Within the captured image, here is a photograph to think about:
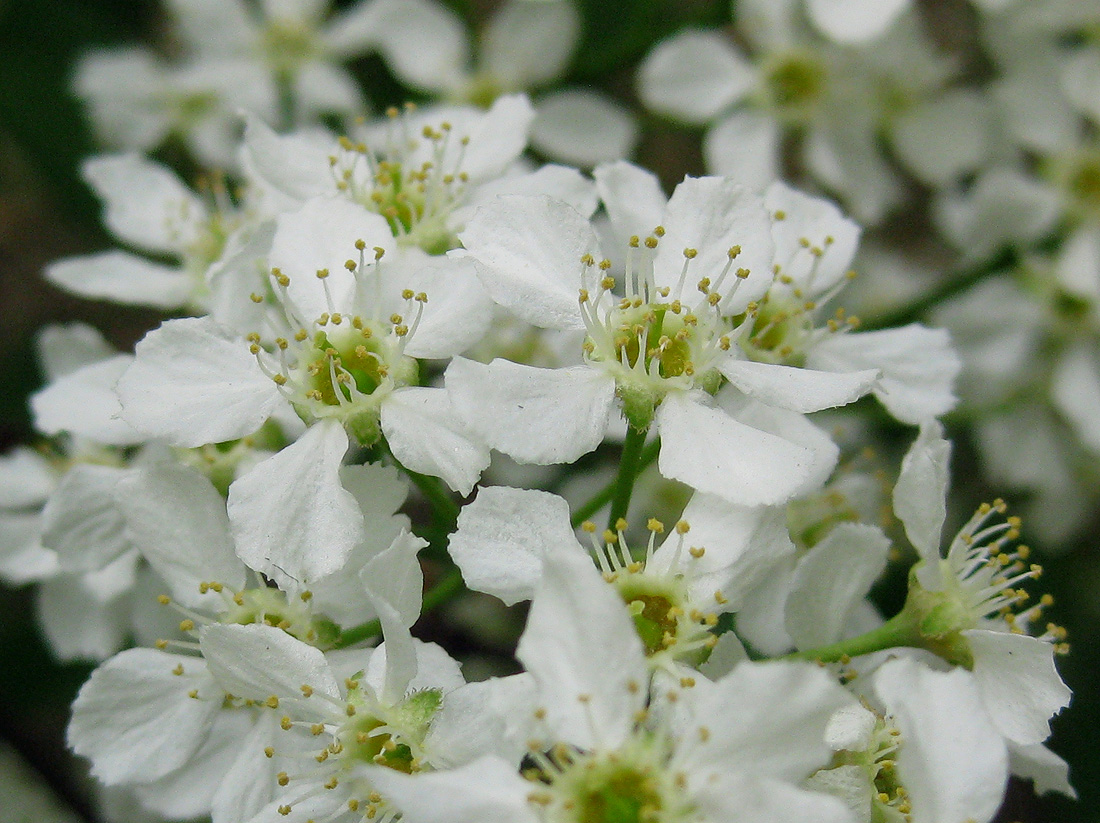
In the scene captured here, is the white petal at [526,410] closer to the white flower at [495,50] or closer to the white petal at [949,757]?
the white petal at [949,757]

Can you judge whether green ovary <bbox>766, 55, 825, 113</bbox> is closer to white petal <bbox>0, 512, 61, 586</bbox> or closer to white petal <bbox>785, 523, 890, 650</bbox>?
white petal <bbox>785, 523, 890, 650</bbox>

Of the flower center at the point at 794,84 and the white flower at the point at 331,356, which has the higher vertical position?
the white flower at the point at 331,356

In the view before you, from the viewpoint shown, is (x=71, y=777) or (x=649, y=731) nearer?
(x=649, y=731)

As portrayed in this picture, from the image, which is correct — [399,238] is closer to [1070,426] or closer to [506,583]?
[506,583]

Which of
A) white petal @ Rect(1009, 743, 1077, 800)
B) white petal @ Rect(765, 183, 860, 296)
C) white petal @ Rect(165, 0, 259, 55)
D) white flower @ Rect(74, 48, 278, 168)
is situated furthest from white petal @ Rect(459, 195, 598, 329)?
white petal @ Rect(165, 0, 259, 55)

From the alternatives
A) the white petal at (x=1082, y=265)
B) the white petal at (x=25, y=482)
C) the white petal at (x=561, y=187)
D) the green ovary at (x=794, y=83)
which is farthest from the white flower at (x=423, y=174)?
the white petal at (x=1082, y=265)

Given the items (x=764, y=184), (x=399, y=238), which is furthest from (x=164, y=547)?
(x=764, y=184)
